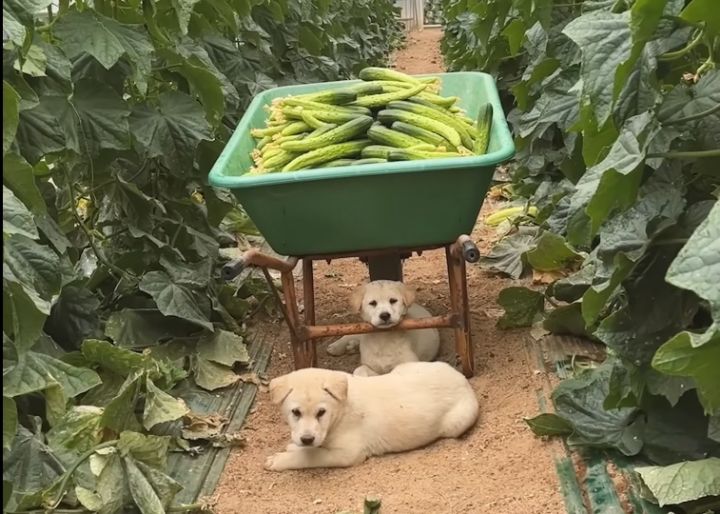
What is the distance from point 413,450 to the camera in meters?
3.48

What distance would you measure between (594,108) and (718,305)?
77 cm

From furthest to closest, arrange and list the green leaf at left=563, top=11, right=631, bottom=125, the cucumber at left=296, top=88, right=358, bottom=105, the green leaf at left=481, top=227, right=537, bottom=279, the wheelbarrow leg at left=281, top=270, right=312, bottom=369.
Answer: the green leaf at left=481, top=227, right=537, bottom=279 < the cucumber at left=296, top=88, right=358, bottom=105 < the wheelbarrow leg at left=281, top=270, right=312, bottom=369 < the green leaf at left=563, top=11, right=631, bottom=125

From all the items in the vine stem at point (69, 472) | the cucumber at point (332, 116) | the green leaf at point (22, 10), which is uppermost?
the green leaf at point (22, 10)

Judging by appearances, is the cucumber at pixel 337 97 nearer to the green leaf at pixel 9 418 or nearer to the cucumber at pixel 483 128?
the cucumber at pixel 483 128

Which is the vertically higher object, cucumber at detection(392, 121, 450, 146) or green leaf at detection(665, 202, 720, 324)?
green leaf at detection(665, 202, 720, 324)

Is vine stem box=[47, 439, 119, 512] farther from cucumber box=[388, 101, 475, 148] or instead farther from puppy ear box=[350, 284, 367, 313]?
cucumber box=[388, 101, 475, 148]

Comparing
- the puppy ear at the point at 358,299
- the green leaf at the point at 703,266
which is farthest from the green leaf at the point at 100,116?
the green leaf at the point at 703,266

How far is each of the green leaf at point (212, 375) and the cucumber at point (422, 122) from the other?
1.18 meters

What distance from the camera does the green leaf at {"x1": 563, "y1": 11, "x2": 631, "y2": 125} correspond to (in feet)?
7.24

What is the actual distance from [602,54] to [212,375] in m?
2.24

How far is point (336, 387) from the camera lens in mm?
3260

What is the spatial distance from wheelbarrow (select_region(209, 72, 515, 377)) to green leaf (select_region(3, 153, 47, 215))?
Result: 1.38 m

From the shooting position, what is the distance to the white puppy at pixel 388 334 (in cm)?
381

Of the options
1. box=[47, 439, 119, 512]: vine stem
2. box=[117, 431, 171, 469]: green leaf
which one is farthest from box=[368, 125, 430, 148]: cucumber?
box=[47, 439, 119, 512]: vine stem
